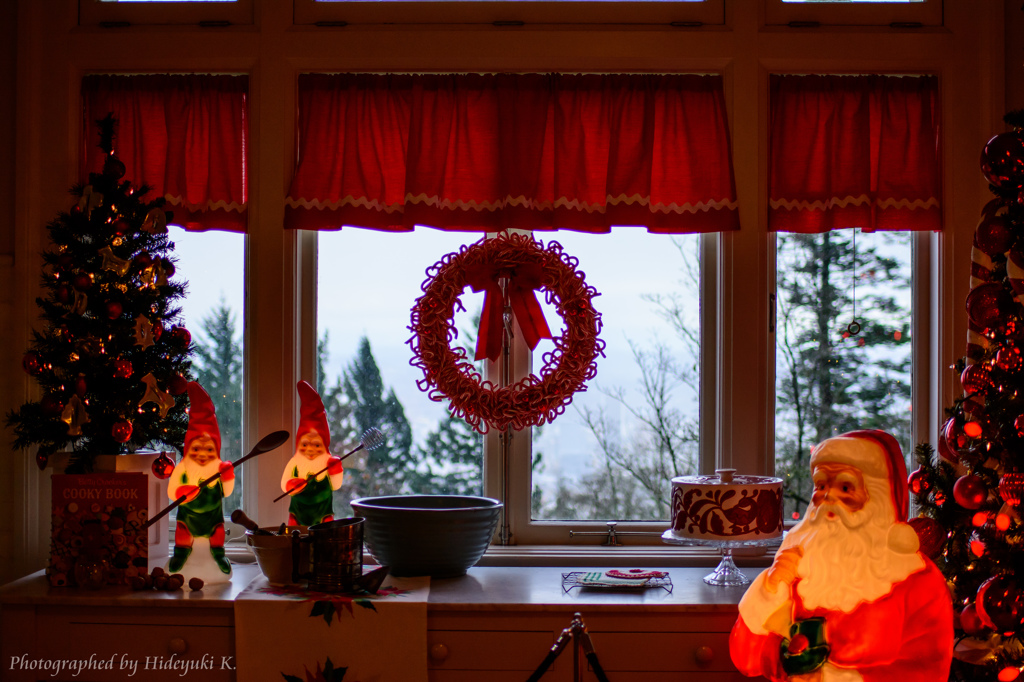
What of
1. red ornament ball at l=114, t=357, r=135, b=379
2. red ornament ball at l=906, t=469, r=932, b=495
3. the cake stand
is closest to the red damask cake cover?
the cake stand

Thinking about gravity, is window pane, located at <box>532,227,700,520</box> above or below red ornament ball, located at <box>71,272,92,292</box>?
below

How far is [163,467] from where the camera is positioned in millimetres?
2289

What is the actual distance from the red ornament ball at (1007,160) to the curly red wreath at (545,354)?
42.1 inches

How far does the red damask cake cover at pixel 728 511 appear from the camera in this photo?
218 cm

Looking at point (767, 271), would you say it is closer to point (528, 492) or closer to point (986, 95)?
point (986, 95)

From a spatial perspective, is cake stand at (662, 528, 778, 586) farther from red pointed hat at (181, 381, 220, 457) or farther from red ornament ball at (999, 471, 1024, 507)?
red pointed hat at (181, 381, 220, 457)

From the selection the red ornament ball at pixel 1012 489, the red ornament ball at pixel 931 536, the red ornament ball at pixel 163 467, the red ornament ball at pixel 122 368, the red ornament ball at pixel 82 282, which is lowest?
the red ornament ball at pixel 931 536

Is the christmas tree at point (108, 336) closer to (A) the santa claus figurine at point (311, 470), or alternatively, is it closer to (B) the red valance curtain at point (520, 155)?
(A) the santa claus figurine at point (311, 470)

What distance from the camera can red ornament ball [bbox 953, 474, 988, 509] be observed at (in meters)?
1.76

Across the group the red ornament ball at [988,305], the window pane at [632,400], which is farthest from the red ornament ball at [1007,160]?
the window pane at [632,400]

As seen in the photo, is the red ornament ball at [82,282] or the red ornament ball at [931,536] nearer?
the red ornament ball at [931,536]

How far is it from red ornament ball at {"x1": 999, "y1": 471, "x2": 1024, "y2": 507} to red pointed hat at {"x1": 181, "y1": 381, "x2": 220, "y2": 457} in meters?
1.84

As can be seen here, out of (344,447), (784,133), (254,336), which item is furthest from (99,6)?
(784,133)

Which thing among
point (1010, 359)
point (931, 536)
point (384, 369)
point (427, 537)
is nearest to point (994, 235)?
point (1010, 359)
